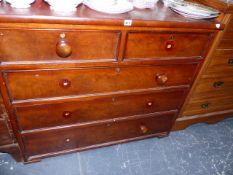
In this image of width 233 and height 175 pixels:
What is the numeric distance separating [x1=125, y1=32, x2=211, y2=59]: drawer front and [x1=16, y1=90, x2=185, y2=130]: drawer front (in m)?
0.30

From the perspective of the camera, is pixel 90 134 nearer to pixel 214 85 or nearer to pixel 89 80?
pixel 89 80

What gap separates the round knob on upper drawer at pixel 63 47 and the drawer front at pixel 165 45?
1.03 feet

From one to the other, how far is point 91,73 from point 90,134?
1.67 ft

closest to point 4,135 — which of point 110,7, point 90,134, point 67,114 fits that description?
point 67,114

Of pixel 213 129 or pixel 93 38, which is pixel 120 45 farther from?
pixel 213 129

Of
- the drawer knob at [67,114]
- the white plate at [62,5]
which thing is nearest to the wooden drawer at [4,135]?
the drawer knob at [67,114]

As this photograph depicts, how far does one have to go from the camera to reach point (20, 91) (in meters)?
1.04

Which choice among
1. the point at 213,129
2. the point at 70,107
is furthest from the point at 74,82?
the point at 213,129

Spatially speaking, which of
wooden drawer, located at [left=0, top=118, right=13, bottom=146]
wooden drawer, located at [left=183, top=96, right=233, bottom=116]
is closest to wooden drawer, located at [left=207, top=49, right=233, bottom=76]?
wooden drawer, located at [left=183, top=96, right=233, bottom=116]

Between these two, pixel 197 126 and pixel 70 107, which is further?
pixel 197 126

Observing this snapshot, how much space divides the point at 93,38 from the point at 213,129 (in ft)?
5.18

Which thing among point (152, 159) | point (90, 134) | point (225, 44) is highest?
point (225, 44)

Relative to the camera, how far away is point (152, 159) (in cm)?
158

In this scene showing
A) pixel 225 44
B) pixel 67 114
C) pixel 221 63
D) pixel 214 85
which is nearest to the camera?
pixel 67 114
